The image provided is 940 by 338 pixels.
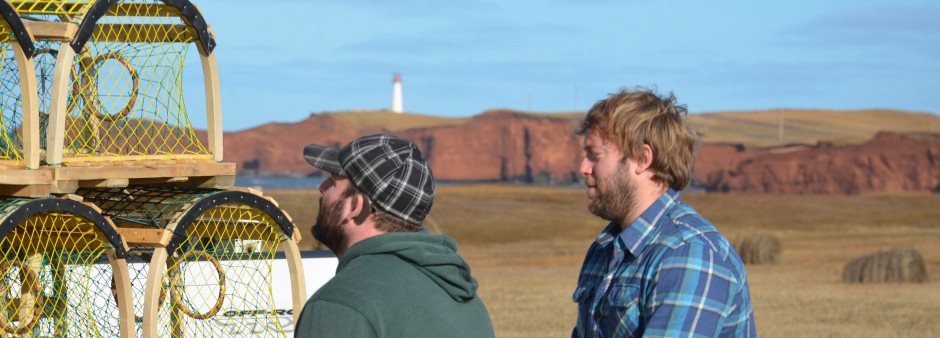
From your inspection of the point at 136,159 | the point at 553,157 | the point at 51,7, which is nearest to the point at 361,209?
the point at 136,159

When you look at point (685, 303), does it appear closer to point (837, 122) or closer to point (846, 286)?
point (846, 286)

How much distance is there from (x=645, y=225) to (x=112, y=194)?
2.78 metres

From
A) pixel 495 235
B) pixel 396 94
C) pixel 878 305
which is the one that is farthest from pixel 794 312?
pixel 396 94

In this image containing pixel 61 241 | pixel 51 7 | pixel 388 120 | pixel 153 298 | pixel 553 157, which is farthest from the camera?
pixel 388 120

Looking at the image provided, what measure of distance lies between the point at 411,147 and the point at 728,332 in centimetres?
103

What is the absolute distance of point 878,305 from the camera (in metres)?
15.0

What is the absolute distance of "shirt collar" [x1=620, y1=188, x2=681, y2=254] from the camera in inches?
147

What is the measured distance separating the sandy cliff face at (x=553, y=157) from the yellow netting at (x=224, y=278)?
7313cm

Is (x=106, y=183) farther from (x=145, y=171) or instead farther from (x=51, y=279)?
Answer: (x=51, y=279)

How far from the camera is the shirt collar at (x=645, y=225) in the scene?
3736 millimetres

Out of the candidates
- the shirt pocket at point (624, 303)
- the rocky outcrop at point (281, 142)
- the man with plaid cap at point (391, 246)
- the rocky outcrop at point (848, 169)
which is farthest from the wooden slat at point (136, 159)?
the rocky outcrop at point (281, 142)

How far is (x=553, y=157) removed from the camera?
114 m

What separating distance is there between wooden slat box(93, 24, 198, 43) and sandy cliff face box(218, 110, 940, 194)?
242ft

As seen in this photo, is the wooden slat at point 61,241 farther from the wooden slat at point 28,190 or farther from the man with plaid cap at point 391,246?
the man with plaid cap at point 391,246
